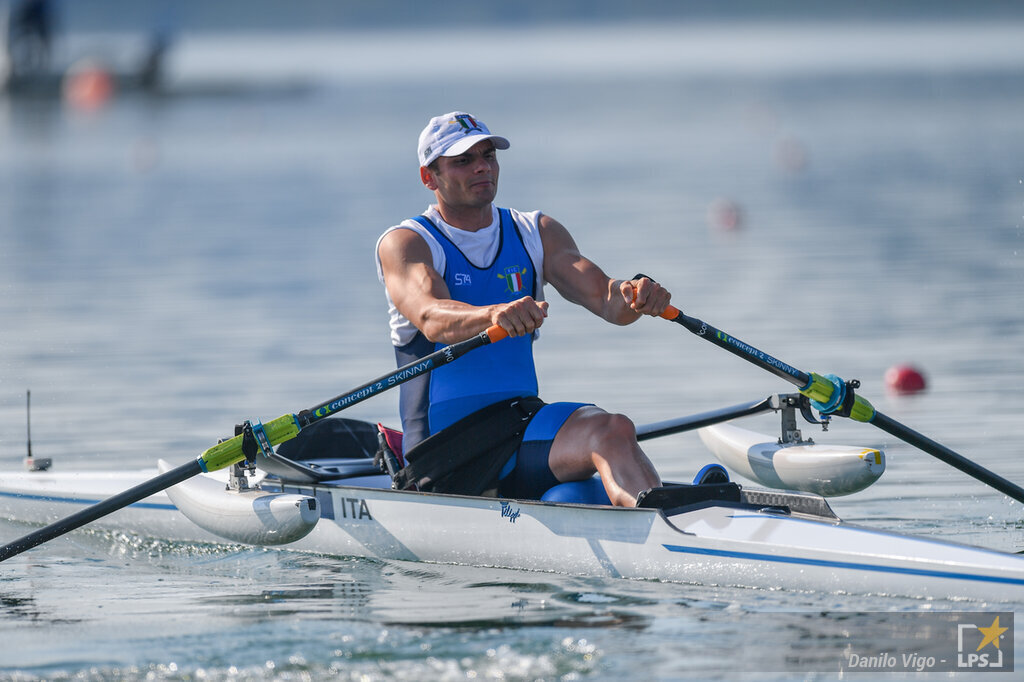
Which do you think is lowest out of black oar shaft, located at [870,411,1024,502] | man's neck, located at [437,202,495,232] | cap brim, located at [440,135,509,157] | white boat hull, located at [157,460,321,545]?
white boat hull, located at [157,460,321,545]

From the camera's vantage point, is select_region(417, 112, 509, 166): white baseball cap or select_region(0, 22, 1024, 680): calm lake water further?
select_region(417, 112, 509, 166): white baseball cap

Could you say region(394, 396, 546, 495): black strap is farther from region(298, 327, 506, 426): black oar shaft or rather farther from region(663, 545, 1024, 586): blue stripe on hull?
region(663, 545, 1024, 586): blue stripe on hull

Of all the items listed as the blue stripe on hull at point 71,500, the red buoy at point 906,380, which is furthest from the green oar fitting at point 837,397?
the red buoy at point 906,380

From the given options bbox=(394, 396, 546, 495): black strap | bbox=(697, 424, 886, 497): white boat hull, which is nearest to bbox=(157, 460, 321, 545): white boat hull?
bbox=(394, 396, 546, 495): black strap

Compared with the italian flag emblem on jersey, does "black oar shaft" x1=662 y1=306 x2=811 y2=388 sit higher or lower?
lower

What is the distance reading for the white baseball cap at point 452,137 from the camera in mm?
7102

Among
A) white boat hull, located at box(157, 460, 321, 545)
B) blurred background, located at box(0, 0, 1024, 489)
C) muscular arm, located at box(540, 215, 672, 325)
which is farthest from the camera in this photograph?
blurred background, located at box(0, 0, 1024, 489)

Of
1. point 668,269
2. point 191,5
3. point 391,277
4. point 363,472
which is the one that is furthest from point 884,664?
point 191,5

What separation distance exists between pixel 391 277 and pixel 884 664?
2.88 metres

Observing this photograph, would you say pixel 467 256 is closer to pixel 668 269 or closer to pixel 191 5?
pixel 668 269

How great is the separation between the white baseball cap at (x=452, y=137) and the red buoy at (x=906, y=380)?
5.38 metres

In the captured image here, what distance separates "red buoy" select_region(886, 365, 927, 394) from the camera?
1157cm

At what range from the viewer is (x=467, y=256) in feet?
23.7

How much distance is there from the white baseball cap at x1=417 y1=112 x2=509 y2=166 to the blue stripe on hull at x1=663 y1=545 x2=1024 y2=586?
2.06 metres
